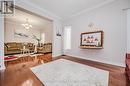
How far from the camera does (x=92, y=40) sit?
4008 mm

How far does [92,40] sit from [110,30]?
0.94 m

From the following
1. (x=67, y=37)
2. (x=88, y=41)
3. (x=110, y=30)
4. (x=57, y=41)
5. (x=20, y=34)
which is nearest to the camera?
(x=110, y=30)

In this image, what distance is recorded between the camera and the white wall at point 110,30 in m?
3.09

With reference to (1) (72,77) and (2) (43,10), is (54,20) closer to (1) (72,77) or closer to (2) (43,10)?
(2) (43,10)

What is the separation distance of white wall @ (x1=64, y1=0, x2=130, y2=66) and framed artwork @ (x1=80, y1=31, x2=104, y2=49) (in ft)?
0.70

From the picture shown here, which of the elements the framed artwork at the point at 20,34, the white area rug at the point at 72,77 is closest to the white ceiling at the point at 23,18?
the framed artwork at the point at 20,34

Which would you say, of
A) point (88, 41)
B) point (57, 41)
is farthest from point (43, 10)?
point (88, 41)

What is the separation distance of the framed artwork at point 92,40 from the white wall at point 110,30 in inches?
8.4

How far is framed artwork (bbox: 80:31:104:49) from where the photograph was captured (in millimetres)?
3691

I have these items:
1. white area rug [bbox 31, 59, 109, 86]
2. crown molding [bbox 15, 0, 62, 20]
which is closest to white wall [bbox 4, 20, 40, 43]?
crown molding [bbox 15, 0, 62, 20]

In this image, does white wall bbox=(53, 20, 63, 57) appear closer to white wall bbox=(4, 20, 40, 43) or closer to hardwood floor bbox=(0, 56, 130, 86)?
hardwood floor bbox=(0, 56, 130, 86)

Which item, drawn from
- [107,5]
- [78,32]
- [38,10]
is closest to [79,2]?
[107,5]

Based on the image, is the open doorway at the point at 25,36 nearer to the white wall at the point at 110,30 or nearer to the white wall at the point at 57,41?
the white wall at the point at 57,41

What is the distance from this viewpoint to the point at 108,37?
3.48 m
